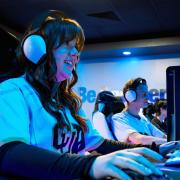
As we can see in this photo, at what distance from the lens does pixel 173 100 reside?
3.29 feet

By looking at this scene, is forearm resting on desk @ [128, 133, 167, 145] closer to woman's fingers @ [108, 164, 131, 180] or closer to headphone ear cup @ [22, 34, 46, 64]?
headphone ear cup @ [22, 34, 46, 64]

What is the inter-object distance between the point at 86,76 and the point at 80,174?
653cm

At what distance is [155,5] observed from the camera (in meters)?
4.41

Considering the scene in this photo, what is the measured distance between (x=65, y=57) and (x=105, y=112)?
174 cm

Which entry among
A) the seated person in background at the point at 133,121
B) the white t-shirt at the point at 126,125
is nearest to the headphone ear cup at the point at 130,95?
the seated person in background at the point at 133,121

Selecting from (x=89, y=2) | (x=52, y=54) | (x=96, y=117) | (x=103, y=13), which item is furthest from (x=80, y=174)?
(x=103, y=13)

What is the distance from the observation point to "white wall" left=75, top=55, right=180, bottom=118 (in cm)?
632

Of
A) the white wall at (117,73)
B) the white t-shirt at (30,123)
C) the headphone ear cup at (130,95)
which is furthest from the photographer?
the white wall at (117,73)

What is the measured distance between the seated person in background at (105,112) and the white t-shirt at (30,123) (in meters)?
1.52

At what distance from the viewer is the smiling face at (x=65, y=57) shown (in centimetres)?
100

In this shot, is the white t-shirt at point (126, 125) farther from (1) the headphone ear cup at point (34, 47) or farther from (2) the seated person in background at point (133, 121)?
(1) the headphone ear cup at point (34, 47)

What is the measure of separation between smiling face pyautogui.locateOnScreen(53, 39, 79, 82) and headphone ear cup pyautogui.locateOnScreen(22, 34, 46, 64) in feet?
0.22

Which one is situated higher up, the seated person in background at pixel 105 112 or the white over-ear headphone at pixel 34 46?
the white over-ear headphone at pixel 34 46

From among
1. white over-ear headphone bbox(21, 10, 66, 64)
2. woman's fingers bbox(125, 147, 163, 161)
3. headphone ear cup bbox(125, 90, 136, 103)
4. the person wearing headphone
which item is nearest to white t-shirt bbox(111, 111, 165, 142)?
headphone ear cup bbox(125, 90, 136, 103)
